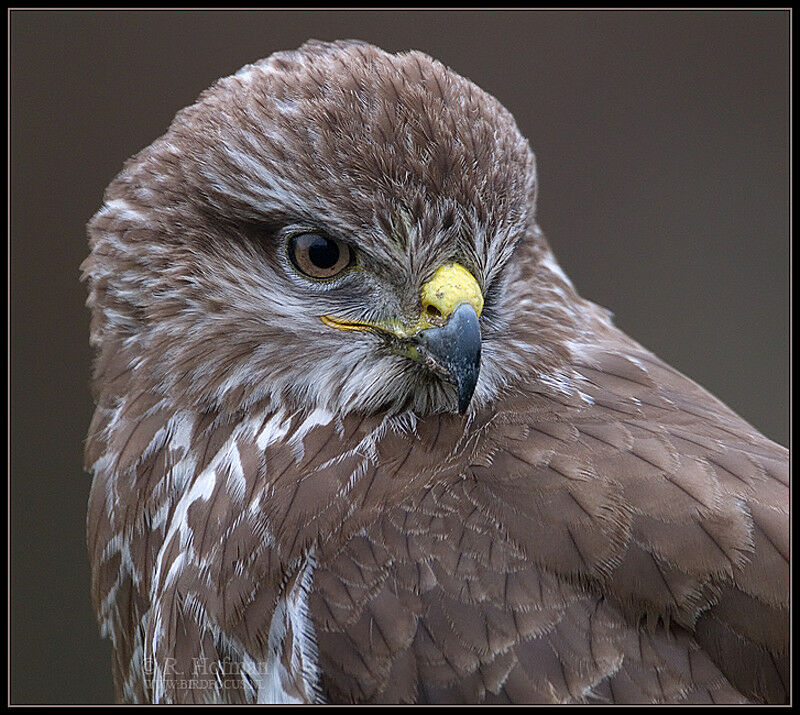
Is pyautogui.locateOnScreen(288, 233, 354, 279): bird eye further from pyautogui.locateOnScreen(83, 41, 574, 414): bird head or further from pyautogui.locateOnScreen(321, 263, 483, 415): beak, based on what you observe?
pyautogui.locateOnScreen(321, 263, 483, 415): beak

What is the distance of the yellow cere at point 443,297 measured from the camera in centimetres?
210

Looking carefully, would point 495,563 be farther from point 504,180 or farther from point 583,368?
point 504,180

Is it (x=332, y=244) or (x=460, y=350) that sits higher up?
(x=332, y=244)

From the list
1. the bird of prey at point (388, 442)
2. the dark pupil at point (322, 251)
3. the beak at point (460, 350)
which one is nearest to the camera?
the bird of prey at point (388, 442)

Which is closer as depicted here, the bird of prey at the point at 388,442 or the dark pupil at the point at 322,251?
the bird of prey at the point at 388,442

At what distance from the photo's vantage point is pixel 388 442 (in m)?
2.23

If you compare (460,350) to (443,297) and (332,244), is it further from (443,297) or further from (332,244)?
(332,244)

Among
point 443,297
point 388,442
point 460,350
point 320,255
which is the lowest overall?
point 388,442

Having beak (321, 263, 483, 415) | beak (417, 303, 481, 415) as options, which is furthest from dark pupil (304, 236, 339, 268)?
beak (417, 303, 481, 415)

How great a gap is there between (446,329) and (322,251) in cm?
37

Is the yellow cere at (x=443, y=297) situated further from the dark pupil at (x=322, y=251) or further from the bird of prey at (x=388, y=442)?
the dark pupil at (x=322, y=251)

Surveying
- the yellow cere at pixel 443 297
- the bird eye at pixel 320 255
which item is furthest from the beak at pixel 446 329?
the bird eye at pixel 320 255

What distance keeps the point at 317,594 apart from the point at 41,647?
3.74 m

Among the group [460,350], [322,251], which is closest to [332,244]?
[322,251]
